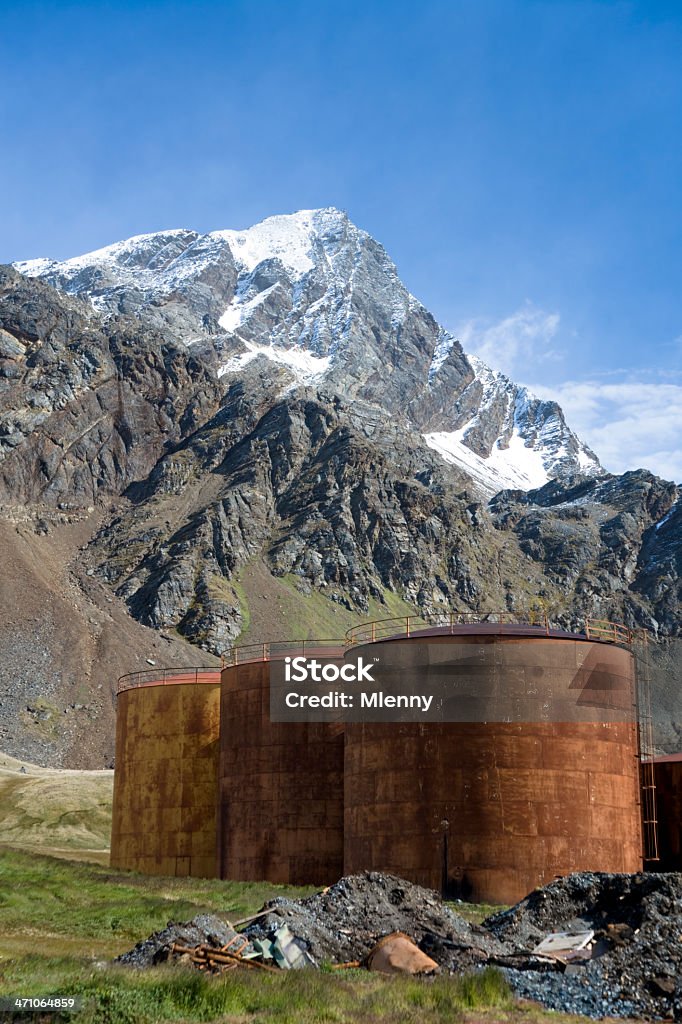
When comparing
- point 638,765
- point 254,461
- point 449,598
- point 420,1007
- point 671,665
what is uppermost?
point 254,461

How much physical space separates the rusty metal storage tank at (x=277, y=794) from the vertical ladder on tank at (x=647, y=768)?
904 cm

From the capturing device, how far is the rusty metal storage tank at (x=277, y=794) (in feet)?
114

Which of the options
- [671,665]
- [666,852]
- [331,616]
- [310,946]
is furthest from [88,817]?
[671,665]

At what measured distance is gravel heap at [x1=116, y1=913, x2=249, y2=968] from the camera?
1844 centimetres

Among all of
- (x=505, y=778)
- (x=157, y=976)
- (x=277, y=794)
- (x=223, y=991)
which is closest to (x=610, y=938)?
(x=223, y=991)

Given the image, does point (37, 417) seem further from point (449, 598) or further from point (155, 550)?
point (449, 598)

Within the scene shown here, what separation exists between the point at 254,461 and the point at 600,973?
7192 inches

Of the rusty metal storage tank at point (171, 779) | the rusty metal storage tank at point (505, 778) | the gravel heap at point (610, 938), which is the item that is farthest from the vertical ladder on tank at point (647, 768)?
the rusty metal storage tank at point (171, 779)

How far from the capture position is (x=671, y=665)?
6668 inches

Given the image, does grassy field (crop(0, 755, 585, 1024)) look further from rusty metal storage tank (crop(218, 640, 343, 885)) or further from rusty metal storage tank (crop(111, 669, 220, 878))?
rusty metal storage tank (crop(111, 669, 220, 878))

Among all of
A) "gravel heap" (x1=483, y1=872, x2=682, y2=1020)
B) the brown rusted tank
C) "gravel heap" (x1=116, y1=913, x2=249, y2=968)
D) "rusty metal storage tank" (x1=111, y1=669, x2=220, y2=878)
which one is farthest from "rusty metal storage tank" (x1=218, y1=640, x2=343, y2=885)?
"gravel heap" (x1=116, y1=913, x2=249, y2=968)

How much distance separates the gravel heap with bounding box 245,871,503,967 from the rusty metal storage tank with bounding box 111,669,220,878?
15.6m

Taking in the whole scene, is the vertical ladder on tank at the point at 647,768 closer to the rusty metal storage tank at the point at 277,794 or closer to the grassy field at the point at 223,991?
the rusty metal storage tank at the point at 277,794

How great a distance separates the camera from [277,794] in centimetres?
3550
